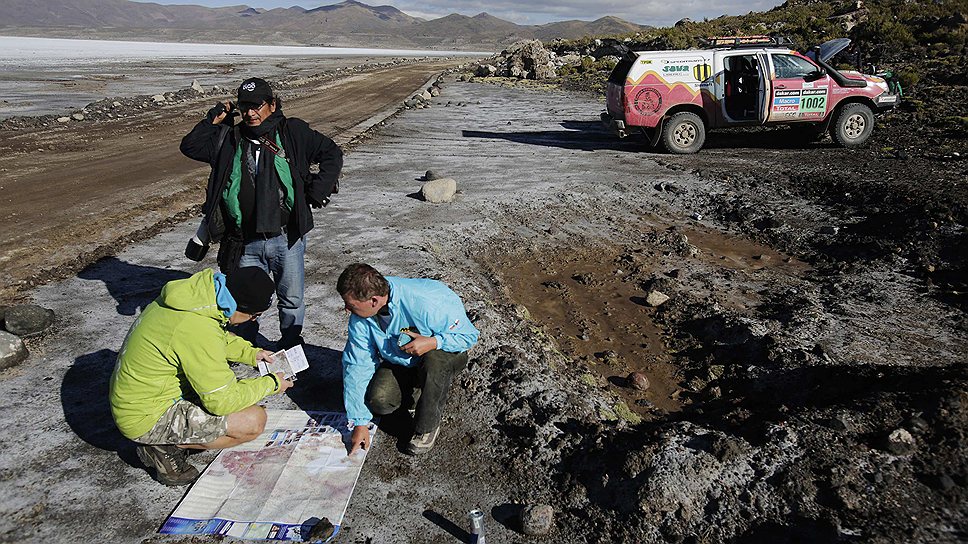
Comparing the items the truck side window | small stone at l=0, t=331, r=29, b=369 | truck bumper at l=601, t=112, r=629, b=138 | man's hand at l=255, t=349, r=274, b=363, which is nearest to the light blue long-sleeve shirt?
man's hand at l=255, t=349, r=274, b=363

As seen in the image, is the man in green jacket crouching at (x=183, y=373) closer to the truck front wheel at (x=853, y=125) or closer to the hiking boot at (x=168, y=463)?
the hiking boot at (x=168, y=463)

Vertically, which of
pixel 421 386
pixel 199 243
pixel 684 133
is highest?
pixel 684 133

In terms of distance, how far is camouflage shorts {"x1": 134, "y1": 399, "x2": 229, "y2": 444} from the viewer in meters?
3.28

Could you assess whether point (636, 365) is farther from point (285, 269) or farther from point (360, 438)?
point (285, 269)

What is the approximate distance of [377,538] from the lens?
3.11 meters

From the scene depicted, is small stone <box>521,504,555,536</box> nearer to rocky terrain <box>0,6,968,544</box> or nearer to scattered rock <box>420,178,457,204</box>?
rocky terrain <box>0,6,968,544</box>

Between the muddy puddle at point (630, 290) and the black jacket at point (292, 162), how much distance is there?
242 centimetres

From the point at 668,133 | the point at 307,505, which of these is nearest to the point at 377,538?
the point at 307,505

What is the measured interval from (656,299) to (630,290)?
A: 0.40 m

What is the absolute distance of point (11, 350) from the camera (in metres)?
4.55

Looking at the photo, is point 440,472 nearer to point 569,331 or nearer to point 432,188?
point 569,331

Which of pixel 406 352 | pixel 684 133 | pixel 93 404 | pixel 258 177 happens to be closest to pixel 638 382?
pixel 406 352

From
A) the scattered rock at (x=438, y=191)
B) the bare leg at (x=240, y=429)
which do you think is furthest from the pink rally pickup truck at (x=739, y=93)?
the bare leg at (x=240, y=429)

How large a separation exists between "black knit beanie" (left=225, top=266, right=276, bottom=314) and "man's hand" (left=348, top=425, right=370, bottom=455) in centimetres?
90
